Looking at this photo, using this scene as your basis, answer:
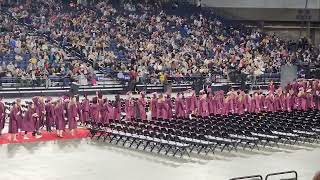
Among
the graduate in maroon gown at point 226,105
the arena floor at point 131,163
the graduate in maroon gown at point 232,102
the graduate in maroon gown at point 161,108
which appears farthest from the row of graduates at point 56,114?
the graduate in maroon gown at point 232,102

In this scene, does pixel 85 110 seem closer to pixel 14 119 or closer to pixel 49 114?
pixel 49 114

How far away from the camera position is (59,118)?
72.5 feet

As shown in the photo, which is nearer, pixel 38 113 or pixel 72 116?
pixel 38 113

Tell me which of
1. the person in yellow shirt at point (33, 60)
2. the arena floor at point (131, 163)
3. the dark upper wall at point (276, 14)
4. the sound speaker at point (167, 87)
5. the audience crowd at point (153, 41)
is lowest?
the arena floor at point (131, 163)

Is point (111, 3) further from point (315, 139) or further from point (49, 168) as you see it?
point (49, 168)

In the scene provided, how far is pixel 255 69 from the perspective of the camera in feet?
130

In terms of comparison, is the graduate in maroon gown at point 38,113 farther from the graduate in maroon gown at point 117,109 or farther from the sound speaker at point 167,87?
the sound speaker at point 167,87

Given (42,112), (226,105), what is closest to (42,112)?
(42,112)

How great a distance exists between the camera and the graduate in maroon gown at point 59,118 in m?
22.1

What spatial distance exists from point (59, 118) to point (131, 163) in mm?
5265

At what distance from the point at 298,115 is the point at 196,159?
6794mm

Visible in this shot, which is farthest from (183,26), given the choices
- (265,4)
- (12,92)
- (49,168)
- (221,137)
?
(49,168)

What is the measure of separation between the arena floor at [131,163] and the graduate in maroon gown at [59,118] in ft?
4.84

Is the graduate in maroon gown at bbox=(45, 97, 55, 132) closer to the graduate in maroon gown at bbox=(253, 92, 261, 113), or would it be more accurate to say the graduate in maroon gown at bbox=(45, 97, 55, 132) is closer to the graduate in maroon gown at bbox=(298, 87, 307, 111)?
the graduate in maroon gown at bbox=(253, 92, 261, 113)
